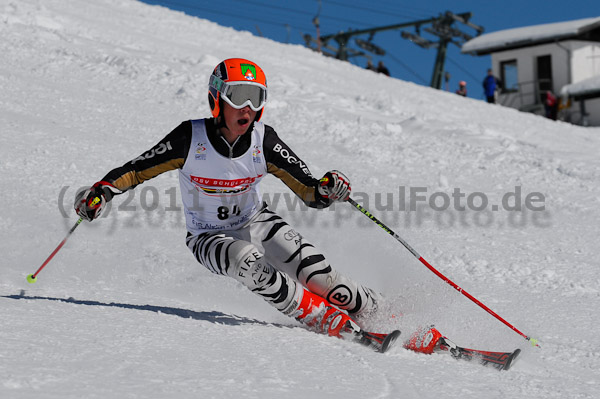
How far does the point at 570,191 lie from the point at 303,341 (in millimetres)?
6539

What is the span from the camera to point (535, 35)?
2766 cm

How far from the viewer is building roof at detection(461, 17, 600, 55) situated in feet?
88.8

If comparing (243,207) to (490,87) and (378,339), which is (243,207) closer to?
(378,339)

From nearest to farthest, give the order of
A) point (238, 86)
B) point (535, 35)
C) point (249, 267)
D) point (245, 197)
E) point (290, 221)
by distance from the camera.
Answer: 1. point (249, 267)
2. point (238, 86)
3. point (245, 197)
4. point (290, 221)
5. point (535, 35)

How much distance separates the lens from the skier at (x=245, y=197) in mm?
3871

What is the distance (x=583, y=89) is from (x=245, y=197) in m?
23.6

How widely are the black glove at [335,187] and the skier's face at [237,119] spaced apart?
58 centimetres

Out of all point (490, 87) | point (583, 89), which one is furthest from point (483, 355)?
point (583, 89)

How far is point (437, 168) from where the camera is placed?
31.6ft

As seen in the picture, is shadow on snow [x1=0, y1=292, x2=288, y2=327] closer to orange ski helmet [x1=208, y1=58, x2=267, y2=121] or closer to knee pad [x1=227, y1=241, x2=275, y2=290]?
knee pad [x1=227, y1=241, x2=275, y2=290]

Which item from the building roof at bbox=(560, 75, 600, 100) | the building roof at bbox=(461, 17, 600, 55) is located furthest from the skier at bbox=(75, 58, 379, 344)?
the building roof at bbox=(461, 17, 600, 55)

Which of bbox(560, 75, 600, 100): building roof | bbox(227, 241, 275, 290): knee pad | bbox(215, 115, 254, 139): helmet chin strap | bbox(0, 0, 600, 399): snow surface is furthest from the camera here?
bbox(560, 75, 600, 100): building roof

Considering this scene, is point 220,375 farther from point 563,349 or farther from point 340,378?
point 563,349

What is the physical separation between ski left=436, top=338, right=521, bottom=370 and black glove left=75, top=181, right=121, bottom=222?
2054 millimetres
